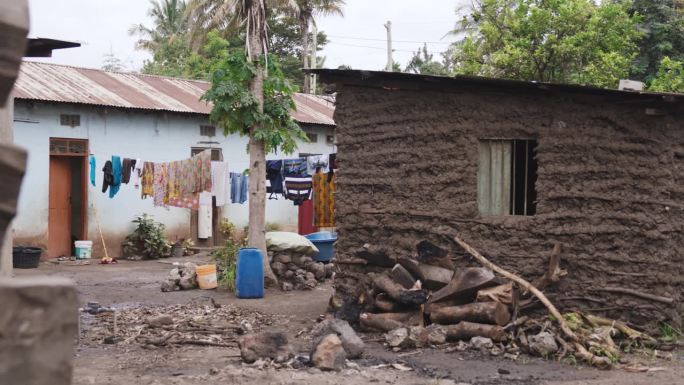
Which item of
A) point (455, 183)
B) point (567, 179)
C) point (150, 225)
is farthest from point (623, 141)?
point (150, 225)

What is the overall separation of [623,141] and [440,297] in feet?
8.75

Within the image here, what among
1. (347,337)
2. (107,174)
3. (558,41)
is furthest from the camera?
(558,41)

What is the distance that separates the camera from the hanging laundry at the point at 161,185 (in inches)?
624

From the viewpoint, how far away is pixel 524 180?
972 centimetres

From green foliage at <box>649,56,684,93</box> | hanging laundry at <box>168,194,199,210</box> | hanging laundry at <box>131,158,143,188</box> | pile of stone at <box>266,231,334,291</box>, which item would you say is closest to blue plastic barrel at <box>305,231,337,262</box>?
pile of stone at <box>266,231,334,291</box>

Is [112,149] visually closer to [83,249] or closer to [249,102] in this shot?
[83,249]

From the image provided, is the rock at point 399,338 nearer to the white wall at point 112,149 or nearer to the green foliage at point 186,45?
the white wall at point 112,149

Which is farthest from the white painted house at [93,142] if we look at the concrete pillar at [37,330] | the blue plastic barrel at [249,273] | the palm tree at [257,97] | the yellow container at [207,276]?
the concrete pillar at [37,330]

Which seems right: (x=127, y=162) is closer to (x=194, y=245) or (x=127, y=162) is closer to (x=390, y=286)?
(x=194, y=245)

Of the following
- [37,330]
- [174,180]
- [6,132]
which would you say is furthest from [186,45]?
[37,330]

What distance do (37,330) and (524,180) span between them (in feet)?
27.8

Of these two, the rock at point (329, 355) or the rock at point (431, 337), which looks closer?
the rock at point (329, 355)

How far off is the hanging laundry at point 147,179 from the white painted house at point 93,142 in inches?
64.3

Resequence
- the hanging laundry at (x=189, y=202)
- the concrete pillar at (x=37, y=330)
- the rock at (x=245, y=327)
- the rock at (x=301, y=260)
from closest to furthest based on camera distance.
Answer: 1. the concrete pillar at (x=37, y=330)
2. the rock at (x=245, y=327)
3. the rock at (x=301, y=260)
4. the hanging laundry at (x=189, y=202)
